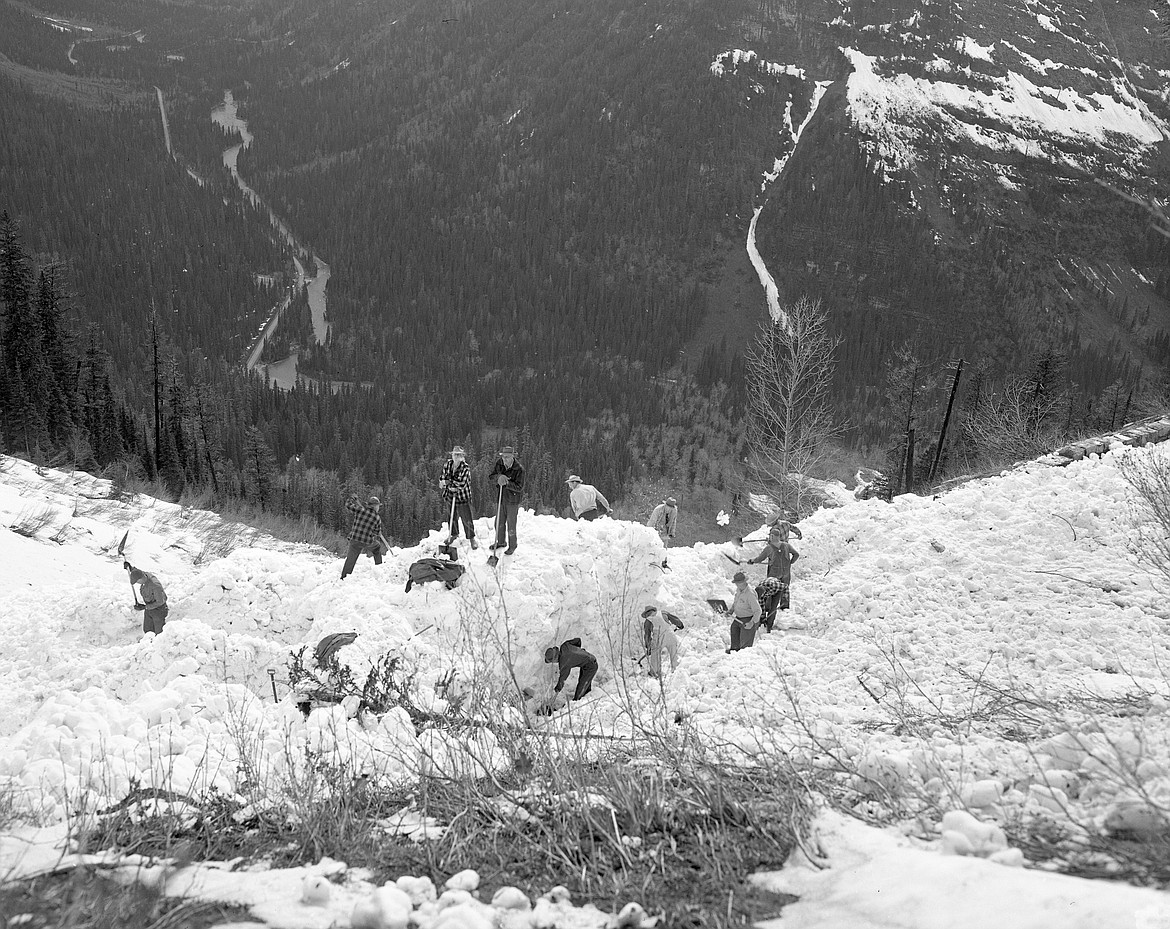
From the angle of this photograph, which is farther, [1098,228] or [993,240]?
[1098,228]

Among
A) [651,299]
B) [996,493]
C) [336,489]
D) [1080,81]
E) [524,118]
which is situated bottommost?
[336,489]

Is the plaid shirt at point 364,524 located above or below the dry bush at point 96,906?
below

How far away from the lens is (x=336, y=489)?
74.6 m

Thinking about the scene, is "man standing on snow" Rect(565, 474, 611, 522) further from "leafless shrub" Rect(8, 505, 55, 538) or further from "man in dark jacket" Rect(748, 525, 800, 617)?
"leafless shrub" Rect(8, 505, 55, 538)

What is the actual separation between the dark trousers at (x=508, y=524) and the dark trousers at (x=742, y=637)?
336cm

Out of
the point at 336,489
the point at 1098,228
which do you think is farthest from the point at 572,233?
the point at 1098,228

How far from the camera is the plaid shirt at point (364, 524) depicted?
34.7 feet

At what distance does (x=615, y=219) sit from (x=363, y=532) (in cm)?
15327

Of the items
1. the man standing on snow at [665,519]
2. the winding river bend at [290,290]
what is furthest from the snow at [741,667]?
the winding river bend at [290,290]

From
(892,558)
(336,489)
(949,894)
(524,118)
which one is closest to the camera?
(949,894)

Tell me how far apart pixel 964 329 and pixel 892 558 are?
148240 mm

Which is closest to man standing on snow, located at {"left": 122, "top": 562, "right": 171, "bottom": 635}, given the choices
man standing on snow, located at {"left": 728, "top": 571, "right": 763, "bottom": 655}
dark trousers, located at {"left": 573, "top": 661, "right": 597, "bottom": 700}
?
dark trousers, located at {"left": 573, "top": 661, "right": 597, "bottom": 700}

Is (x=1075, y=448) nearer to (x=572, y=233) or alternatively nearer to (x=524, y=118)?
(x=572, y=233)

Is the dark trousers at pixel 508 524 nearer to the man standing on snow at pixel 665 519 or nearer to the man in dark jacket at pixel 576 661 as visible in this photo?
the man in dark jacket at pixel 576 661
